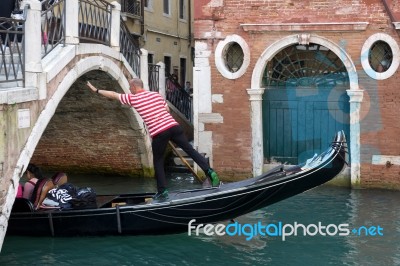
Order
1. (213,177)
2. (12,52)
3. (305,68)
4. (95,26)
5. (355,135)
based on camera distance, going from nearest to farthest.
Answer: (12,52) → (213,177) → (95,26) → (355,135) → (305,68)

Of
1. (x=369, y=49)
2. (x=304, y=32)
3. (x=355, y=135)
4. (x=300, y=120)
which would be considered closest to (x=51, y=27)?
(x=304, y=32)

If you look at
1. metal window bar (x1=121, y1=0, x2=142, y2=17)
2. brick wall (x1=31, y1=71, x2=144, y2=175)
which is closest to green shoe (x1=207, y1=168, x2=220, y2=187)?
brick wall (x1=31, y1=71, x2=144, y2=175)

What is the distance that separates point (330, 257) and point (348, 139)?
303cm

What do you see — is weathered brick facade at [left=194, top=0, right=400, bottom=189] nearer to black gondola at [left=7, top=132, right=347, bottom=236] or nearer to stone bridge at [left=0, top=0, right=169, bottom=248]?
stone bridge at [left=0, top=0, right=169, bottom=248]

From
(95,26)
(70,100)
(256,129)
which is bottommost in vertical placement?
(256,129)

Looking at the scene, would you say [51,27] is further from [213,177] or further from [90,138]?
[90,138]

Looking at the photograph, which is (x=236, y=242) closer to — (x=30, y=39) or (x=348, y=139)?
(x=30, y=39)

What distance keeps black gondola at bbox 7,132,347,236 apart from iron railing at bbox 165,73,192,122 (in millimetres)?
4372

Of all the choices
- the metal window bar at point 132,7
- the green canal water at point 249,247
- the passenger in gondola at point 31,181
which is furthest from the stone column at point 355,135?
the metal window bar at point 132,7

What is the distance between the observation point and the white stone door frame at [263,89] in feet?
26.9

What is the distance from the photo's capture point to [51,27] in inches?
253

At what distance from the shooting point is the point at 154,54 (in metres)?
13.9

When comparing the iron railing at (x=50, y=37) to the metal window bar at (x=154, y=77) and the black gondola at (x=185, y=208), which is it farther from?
the black gondola at (x=185, y=208)

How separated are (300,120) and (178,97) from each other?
255 cm
